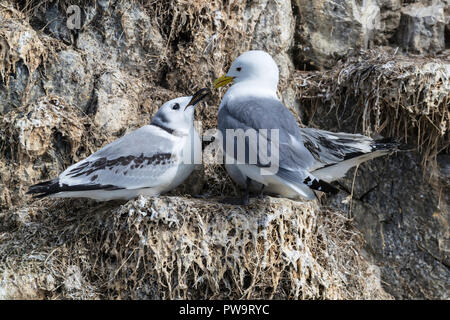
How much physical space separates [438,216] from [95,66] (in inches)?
99.2

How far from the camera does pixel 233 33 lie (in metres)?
4.41

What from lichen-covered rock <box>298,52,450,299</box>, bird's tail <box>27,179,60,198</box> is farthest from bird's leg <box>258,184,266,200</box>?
bird's tail <box>27,179,60,198</box>

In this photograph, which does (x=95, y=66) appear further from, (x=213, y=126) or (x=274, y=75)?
(x=274, y=75)

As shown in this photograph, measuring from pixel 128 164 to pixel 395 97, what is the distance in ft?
5.96

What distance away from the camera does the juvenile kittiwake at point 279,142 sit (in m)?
3.32

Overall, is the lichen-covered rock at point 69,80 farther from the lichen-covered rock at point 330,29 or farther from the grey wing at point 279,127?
the lichen-covered rock at point 330,29

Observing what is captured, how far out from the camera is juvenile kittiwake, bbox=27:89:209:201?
3.41m

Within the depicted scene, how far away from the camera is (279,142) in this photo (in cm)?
338

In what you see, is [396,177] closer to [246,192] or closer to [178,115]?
[246,192]

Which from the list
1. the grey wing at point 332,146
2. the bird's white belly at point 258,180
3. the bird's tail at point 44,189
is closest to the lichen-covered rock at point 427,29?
the grey wing at point 332,146

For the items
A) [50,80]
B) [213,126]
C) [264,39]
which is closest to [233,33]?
[264,39]

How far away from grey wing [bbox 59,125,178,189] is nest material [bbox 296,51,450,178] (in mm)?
1377

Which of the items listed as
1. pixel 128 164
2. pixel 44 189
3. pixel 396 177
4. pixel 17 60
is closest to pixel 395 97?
pixel 396 177

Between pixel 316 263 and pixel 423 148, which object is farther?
pixel 423 148
